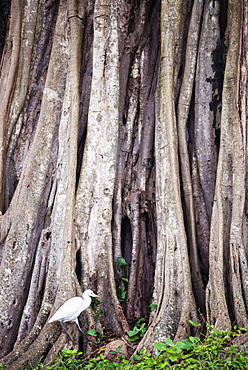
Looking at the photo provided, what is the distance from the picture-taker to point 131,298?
14.7ft

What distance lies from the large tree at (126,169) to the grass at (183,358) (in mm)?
180

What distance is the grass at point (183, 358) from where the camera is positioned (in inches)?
121

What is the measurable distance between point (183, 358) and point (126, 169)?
2.35 m

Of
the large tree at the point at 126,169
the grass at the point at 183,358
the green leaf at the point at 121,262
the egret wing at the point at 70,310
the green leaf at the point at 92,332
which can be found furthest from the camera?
the green leaf at the point at 121,262

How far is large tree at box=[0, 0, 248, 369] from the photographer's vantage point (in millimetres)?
4082

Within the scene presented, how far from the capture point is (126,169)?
505cm

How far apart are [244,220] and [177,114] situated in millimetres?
1471

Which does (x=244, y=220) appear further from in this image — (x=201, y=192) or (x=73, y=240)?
(x=73, y=240)

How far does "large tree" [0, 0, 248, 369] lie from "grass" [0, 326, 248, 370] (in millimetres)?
180

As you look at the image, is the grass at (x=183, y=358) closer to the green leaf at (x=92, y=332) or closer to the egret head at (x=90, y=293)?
the green leaf at (x=92, y=332)

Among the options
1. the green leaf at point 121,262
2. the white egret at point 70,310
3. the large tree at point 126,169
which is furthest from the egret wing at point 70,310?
the green leaf at point 121,262

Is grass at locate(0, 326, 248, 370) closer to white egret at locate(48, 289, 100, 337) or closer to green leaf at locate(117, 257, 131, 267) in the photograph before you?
white egret at locate(48, 289, 100, 337)

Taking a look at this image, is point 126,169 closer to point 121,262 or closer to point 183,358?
point 121,262

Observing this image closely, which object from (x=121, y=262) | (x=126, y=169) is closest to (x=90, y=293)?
(x=121, y=262)
